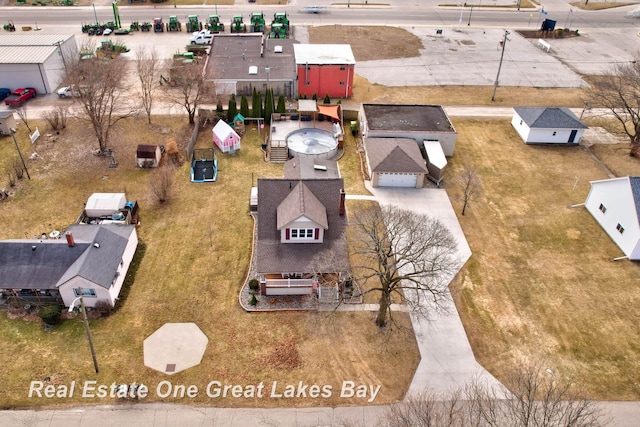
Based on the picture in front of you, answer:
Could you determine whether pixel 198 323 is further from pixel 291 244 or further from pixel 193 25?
pixel 193 25

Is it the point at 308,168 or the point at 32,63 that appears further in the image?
the point at 32,63

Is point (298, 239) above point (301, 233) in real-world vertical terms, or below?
below

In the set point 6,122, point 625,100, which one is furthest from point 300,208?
point 625,100

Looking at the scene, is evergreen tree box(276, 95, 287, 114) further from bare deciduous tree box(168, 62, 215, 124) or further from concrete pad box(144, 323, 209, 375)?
concrete pad box(144, 323, 209, 375)

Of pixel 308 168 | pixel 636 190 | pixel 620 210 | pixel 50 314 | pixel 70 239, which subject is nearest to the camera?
pixel 50 314

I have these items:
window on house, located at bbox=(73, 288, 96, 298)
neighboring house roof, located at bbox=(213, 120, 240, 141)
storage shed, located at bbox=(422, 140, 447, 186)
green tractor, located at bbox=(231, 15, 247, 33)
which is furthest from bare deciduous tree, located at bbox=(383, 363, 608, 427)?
green tractor, located at bbox=(231, 15, 247, 33)

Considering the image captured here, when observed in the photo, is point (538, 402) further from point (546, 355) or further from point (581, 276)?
point (581, 276)

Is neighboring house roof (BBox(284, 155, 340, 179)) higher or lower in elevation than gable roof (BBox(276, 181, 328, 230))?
lower

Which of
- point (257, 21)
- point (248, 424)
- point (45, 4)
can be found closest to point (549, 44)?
point (257, 21)
